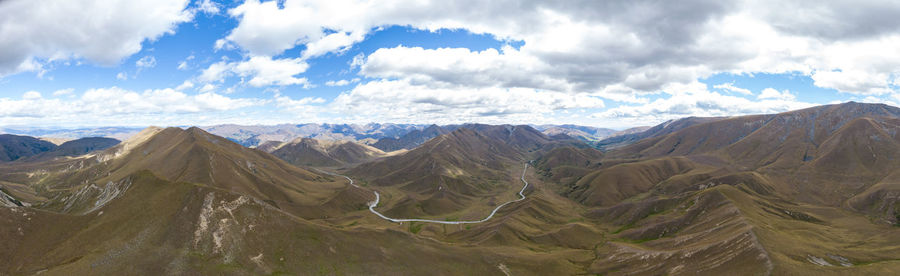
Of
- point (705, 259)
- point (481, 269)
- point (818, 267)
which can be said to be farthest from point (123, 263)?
point (818, 267)

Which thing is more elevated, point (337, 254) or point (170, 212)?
point (170, 212)

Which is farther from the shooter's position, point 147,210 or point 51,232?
point 147,210

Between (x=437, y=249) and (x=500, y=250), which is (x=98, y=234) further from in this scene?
(x=500, y=250)

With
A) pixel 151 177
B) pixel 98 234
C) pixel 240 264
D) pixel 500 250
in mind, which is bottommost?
pixel 500 250

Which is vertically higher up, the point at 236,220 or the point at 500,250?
the point at 236,220

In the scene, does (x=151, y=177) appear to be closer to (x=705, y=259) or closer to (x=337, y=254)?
(x=337, y=254)

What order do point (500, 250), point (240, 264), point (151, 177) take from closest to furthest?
1. point (240, 264)
2. point (151, 177)
3. point (500, 250)

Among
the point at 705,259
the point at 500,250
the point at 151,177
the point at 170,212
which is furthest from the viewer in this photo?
the point at 500,250

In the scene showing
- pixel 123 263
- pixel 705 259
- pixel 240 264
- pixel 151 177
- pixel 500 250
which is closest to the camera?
pixel 123 263

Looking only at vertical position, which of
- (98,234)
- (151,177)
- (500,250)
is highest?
(151,177)

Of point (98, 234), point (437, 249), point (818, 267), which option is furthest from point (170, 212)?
point (818, 267)
